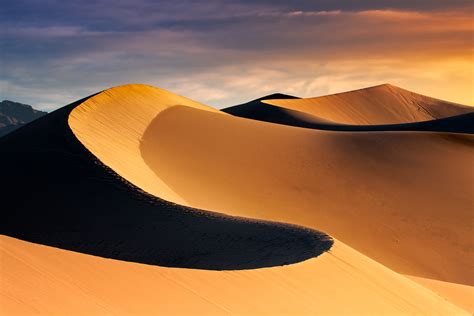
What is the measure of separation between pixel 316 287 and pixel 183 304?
2.31 meters

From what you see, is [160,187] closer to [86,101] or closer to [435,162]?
[86,101]

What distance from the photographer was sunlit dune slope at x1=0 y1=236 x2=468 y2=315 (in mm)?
6469

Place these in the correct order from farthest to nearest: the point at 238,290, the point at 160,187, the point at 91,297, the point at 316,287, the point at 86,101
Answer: the point at 86,101 → the point at 160,187 → the point at 316,287 → the point at 238,290 → the point at 91,297

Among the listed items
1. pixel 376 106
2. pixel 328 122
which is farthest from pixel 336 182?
pixel 376 106

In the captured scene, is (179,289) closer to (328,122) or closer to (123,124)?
(123,124)

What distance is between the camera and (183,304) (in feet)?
23.6

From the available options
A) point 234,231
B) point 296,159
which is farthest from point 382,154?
point 234,231

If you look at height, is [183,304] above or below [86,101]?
below

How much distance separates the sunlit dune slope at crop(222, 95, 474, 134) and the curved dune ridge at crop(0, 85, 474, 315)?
15466 millimetres

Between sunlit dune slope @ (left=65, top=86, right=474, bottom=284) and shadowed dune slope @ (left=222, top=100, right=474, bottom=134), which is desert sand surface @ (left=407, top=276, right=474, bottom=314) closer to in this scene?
sunlit dune slope @ (left=65, top=86, right=474, bottom=284)

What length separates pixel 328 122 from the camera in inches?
2176

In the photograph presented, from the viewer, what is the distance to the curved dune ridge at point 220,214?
7.46 meters

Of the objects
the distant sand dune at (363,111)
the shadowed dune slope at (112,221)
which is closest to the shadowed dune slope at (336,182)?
the shadowed dune slope at (112,221)

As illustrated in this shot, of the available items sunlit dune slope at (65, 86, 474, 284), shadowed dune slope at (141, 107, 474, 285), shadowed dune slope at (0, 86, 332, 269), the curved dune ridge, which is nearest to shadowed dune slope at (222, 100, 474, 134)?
the curved dune ridge
